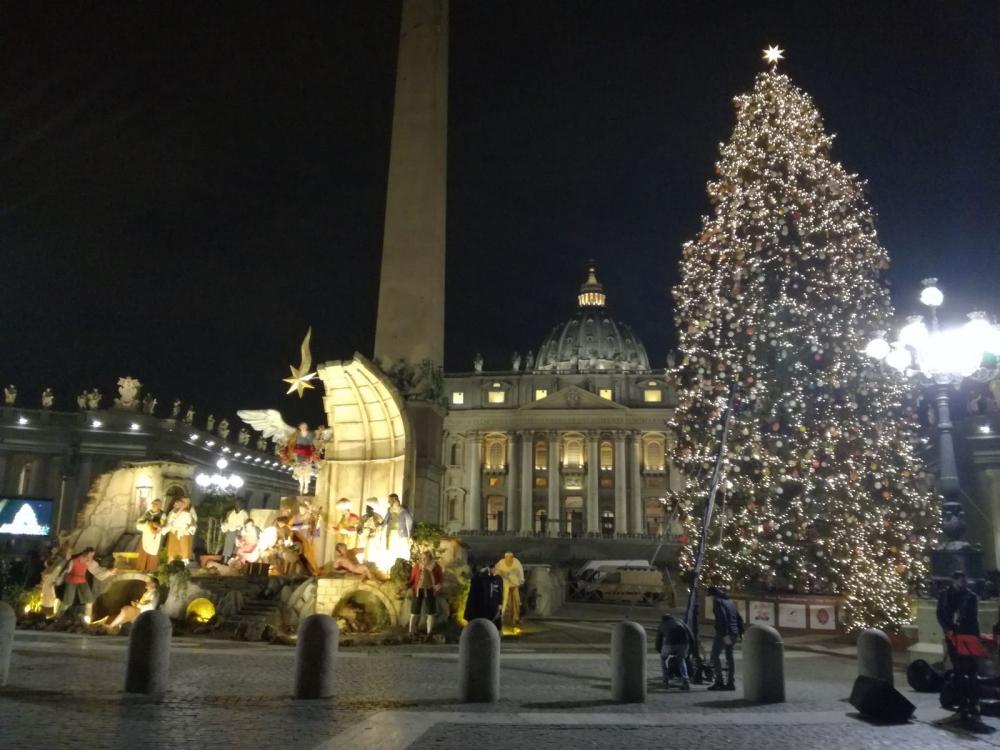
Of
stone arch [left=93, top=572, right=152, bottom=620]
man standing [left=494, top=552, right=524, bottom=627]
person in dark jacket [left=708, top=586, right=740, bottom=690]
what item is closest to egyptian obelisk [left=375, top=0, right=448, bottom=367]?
man standing [left=494, top=552, right=524, bottom=627]

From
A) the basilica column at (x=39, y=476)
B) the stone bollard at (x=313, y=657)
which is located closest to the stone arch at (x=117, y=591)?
the stone bollard at (x=313, y=657)

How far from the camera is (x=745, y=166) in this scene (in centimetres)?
1948

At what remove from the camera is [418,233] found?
18672mm

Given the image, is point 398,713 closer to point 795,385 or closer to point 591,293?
point 795,385

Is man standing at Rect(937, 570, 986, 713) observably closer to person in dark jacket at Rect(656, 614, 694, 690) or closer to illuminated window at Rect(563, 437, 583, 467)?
person in dark jacket at Rect(656, 614, 694, 690)

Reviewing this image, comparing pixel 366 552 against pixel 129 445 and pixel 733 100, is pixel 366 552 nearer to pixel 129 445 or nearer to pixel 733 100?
pixel 733 100

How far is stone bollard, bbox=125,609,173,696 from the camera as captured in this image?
8.25 m

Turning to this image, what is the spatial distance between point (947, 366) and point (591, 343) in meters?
113

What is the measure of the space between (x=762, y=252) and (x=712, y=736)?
46.2 ft

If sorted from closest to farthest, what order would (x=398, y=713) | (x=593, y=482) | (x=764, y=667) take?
(x=398, y=713), (x=764, y=667), (x=593, y=482)

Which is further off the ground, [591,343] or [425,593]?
[591,343]

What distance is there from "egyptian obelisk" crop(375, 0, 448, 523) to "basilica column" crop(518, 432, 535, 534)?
240 ft

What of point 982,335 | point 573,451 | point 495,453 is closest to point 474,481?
point 495,453

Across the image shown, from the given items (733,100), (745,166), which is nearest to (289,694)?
(745,166)
